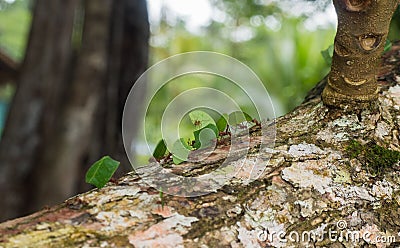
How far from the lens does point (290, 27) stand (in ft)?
10.8

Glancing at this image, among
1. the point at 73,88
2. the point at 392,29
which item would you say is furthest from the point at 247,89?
the point at 73,88

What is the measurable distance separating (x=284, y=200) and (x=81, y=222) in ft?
0.56

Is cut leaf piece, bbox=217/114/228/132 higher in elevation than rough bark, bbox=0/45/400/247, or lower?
higher

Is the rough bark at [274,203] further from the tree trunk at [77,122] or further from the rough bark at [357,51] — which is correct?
the tree trunk at [77,122]

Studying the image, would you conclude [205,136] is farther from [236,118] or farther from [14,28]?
[14,28]

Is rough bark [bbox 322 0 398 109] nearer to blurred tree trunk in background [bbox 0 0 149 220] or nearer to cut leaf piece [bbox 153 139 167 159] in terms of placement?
cut leaf piece [bbox 153 139 167 159]

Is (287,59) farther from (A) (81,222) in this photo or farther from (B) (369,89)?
(A) (81,222)

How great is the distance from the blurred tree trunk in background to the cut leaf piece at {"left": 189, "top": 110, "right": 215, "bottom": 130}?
183 cm

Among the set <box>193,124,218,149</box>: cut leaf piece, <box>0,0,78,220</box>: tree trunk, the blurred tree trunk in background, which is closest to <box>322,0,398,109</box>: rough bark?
<box>193,124,218,149</box>: cut leaf piece

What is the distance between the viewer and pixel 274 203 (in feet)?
1.53

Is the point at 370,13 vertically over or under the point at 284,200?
over

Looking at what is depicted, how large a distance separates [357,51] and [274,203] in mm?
190

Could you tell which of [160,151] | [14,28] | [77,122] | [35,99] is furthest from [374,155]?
[14,28]
